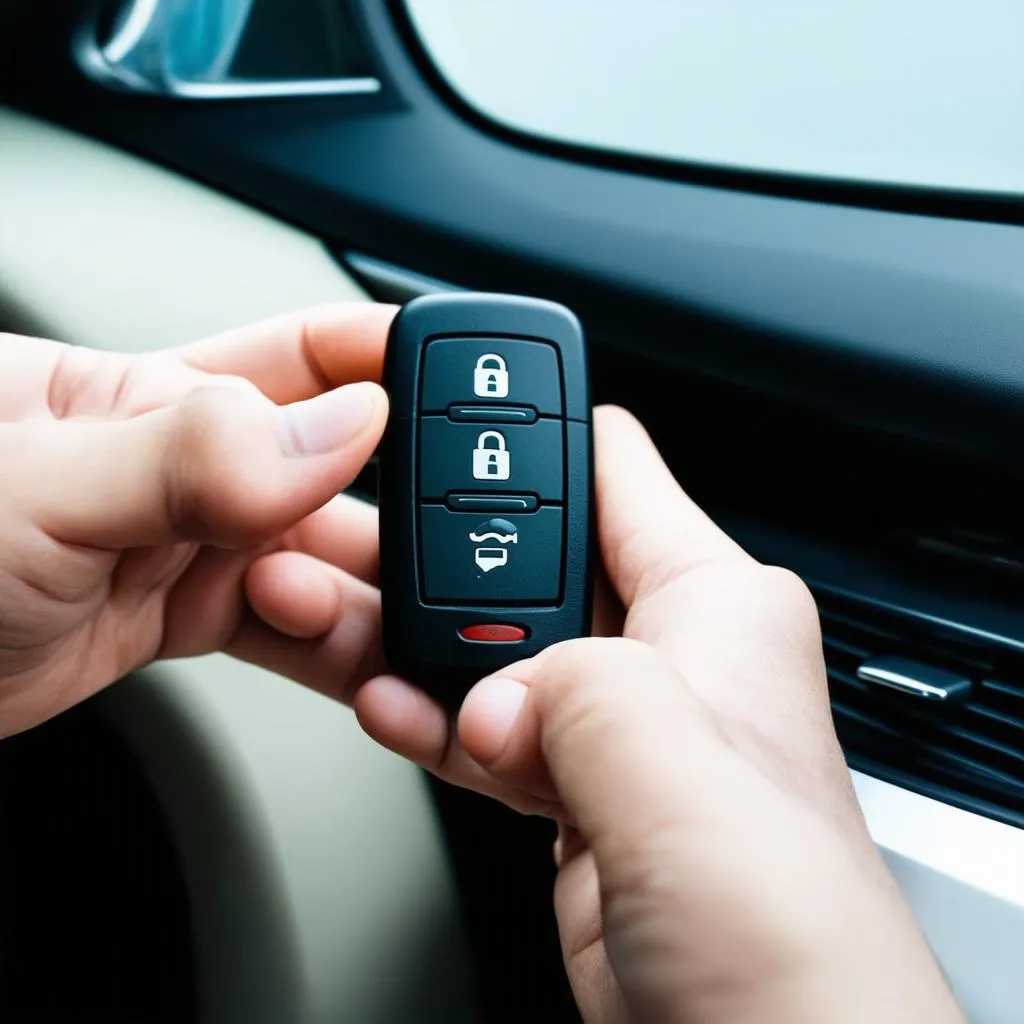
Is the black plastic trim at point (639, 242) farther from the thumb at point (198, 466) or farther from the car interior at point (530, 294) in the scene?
the thumb at point (198, 466)

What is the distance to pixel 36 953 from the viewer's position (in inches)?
37.4

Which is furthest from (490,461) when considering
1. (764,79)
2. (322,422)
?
(764,79)

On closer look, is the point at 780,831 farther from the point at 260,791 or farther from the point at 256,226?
the point at 256,226

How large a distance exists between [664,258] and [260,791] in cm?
45

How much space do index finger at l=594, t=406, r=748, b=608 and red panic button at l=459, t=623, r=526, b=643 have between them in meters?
0.07

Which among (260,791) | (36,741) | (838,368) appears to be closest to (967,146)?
(838,368)

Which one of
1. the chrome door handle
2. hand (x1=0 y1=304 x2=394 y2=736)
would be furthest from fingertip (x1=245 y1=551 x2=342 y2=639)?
the chrome door handle

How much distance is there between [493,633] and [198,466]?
7.6 inches

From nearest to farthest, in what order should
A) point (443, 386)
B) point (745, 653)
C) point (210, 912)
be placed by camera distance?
point (745, 653) → point (443, 386) → point (210, 912)

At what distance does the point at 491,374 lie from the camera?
64 cm

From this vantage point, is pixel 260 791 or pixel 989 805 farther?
pixel 260 791

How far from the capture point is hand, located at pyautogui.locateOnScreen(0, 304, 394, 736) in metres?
0.50

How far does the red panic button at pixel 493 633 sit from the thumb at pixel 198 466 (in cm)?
12

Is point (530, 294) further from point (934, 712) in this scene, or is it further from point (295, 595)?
point (934, 712)
